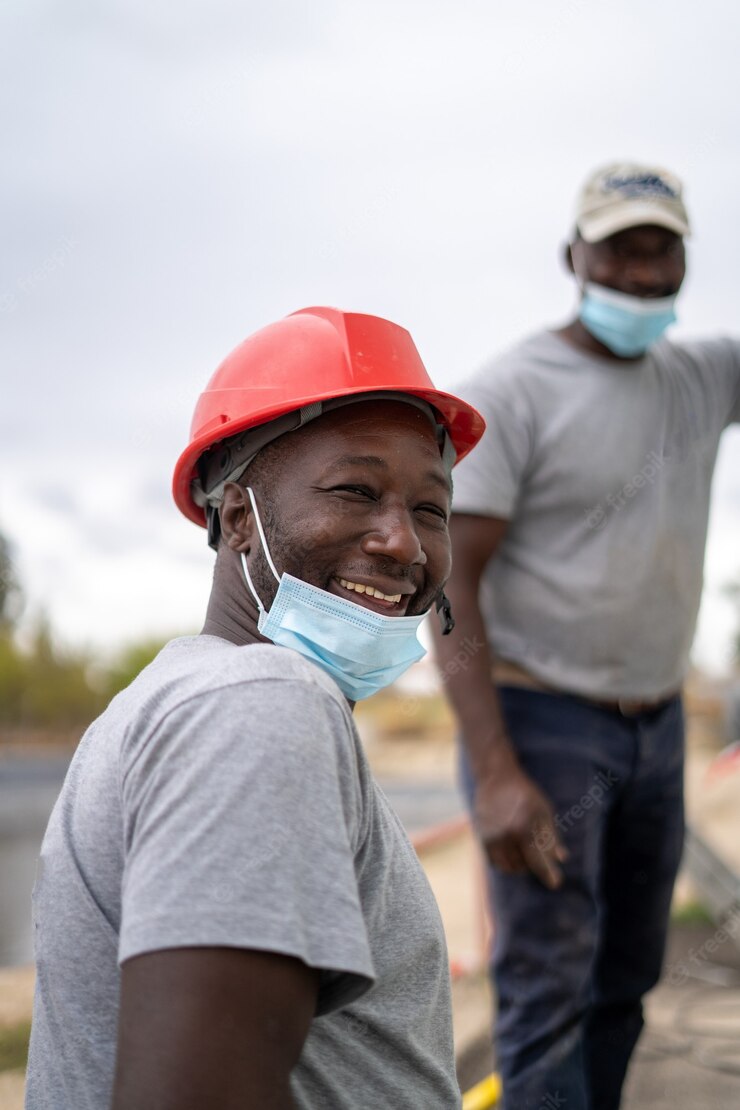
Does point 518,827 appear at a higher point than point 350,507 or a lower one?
lower

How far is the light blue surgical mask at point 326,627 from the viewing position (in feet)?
5.19

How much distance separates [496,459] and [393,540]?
1.46 meters

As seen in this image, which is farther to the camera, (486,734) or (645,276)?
(645,276)

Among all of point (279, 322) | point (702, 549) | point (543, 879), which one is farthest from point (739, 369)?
point (279, 322)

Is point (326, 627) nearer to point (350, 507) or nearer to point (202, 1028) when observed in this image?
point (350, 507)

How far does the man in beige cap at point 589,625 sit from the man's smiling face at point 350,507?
1.33 meters

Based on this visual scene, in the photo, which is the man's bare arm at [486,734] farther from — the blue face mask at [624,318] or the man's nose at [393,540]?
the man's nose at [393,540]

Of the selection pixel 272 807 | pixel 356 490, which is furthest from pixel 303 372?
pixel 272 807

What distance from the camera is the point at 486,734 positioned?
290cm

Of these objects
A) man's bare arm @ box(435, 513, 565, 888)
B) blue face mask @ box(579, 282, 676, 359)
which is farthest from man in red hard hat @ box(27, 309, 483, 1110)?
blue face mask @ box(579, 282, 676, 359)

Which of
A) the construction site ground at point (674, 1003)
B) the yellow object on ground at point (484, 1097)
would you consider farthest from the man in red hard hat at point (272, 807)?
the yellow object on ground at point (484, 1097)

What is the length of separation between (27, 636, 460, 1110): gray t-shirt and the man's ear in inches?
8.2

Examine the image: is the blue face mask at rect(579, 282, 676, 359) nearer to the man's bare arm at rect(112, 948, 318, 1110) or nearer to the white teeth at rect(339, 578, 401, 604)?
the white teeth at rect(339, 578, 401, 604)

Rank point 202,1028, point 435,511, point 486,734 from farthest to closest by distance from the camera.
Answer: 1. point 486,734
2. point 435,511
3. point 202,1028
